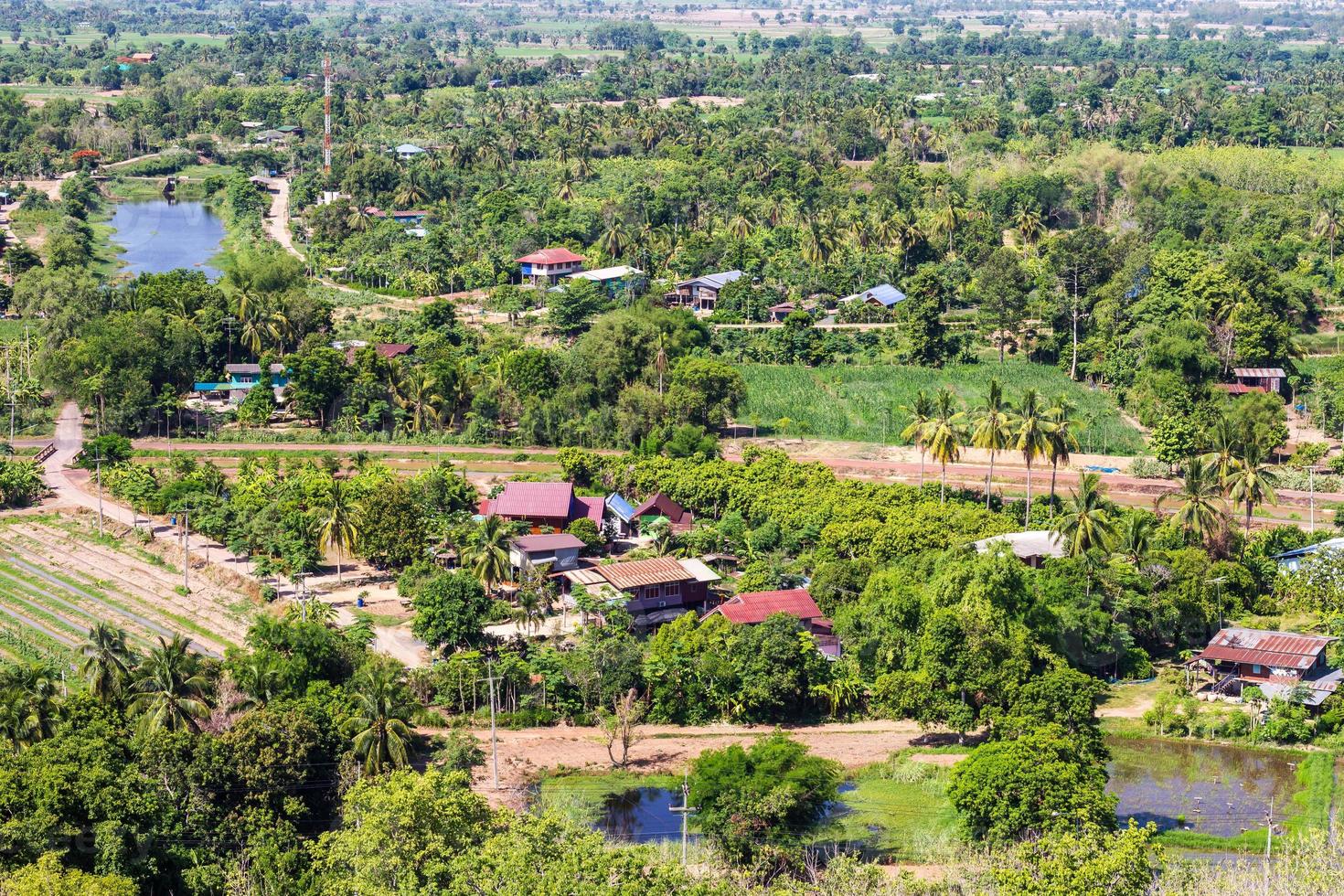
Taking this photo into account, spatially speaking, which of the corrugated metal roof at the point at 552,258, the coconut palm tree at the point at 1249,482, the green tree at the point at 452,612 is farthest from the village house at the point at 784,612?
the corrugated metal roof at the point at 552,258

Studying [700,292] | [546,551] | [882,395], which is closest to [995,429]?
[546,551]

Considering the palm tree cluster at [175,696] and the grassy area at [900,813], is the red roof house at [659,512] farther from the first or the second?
the palm tree cluster at [175,696]

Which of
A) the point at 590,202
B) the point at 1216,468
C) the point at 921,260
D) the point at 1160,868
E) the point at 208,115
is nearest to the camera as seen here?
the point at 1160,868

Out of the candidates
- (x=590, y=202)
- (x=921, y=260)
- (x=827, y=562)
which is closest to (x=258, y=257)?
(x=590, y=202)

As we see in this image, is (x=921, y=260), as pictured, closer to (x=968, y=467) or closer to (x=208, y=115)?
(x=968, y=467)

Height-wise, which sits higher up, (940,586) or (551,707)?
(940,586)

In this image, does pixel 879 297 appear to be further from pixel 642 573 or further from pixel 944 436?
pixel 642 573

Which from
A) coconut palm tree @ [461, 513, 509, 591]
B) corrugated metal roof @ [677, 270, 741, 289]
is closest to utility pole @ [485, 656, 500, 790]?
coconut palm tree @ [461, 513, 509, 591]

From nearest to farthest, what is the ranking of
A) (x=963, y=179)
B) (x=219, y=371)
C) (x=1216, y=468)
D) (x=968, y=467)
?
(x=1216, y=468)
(x=968, y=467)
(x=219, y=371)
(x=963, y=179)
